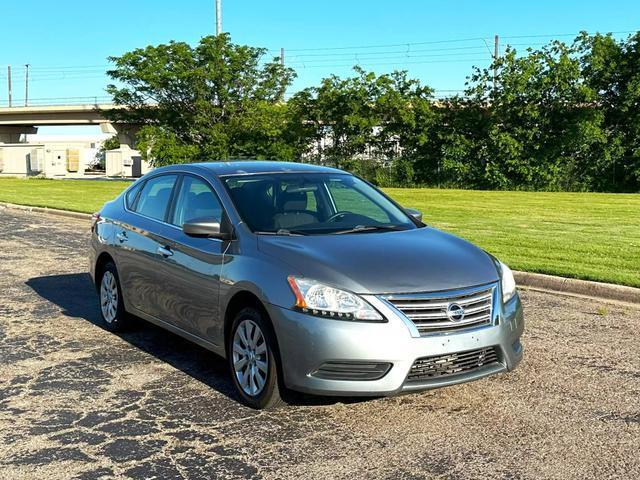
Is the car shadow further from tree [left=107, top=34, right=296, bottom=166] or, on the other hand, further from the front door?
the front door

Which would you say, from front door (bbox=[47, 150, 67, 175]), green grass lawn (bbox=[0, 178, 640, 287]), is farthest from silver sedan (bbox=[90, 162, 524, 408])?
front door (bbox=[47, 150, 67, 175])

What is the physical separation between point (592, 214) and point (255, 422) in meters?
14.8

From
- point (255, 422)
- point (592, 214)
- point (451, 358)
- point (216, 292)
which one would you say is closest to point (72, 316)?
point (216, 292)

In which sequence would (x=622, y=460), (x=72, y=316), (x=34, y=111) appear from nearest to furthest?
1. (x=622, y=460)
2. (x=72, y=316)
3. (x=34, y=111)

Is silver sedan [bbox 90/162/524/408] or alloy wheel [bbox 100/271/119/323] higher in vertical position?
silver sedan [bbox 90/162/524/408]

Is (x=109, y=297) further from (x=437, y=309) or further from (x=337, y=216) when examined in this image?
(x=437, y=309)

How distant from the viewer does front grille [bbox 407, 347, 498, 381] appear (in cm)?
447

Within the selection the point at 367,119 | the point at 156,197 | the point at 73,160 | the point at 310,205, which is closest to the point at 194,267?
the point at 310,205

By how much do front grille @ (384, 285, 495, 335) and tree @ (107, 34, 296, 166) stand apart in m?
31.4

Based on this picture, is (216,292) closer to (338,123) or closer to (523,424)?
(523,424)

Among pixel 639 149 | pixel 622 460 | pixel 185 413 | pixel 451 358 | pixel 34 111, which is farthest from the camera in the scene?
pixel 34 111

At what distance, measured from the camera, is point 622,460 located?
4086 mm

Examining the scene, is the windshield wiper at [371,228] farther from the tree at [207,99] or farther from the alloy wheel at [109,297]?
the tree at [207,99]

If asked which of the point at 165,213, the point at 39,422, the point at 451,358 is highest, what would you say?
the point at 165,213
